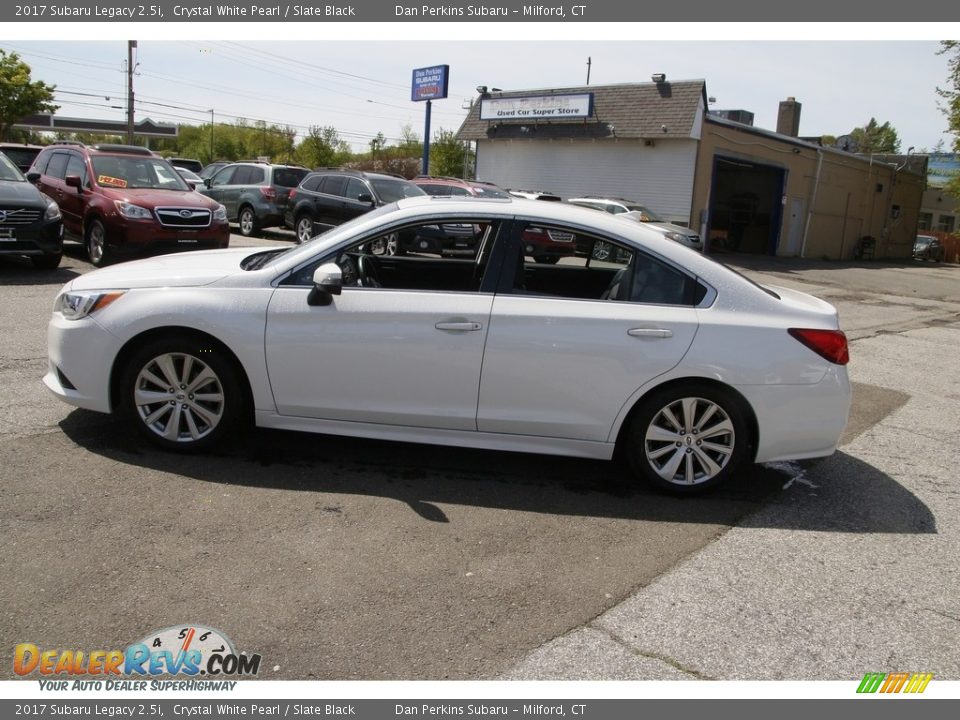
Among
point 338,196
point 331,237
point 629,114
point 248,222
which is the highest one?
point 629,114

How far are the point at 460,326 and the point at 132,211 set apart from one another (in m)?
8.75

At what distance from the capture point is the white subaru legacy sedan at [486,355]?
14.8 feet

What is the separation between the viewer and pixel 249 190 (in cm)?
1889

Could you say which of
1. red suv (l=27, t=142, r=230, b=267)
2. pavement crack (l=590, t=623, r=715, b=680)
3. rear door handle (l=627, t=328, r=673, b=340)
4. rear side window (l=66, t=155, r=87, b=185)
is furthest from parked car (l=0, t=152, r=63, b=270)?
pavement crack (l=590, t=623, r=715, b=680)

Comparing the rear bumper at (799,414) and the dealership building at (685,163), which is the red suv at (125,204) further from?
the dealership building at (685,163)

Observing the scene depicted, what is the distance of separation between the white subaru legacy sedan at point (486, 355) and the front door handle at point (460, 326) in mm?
13

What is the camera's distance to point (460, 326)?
4.52 metres

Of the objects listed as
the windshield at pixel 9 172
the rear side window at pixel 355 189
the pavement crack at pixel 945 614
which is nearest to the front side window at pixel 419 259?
the pavement crack at pixel 945 614

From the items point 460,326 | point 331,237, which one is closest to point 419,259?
point 331,237

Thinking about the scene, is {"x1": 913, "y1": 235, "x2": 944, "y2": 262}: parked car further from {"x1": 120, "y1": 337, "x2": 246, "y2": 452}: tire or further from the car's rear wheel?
{"x1": 120, "y1": 337, "x2": 246, "y2": 452}: tire

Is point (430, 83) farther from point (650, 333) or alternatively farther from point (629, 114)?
point (650, 333)

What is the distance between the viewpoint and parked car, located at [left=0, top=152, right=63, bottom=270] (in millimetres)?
10312

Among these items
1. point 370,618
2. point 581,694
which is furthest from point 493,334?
point 581,694
